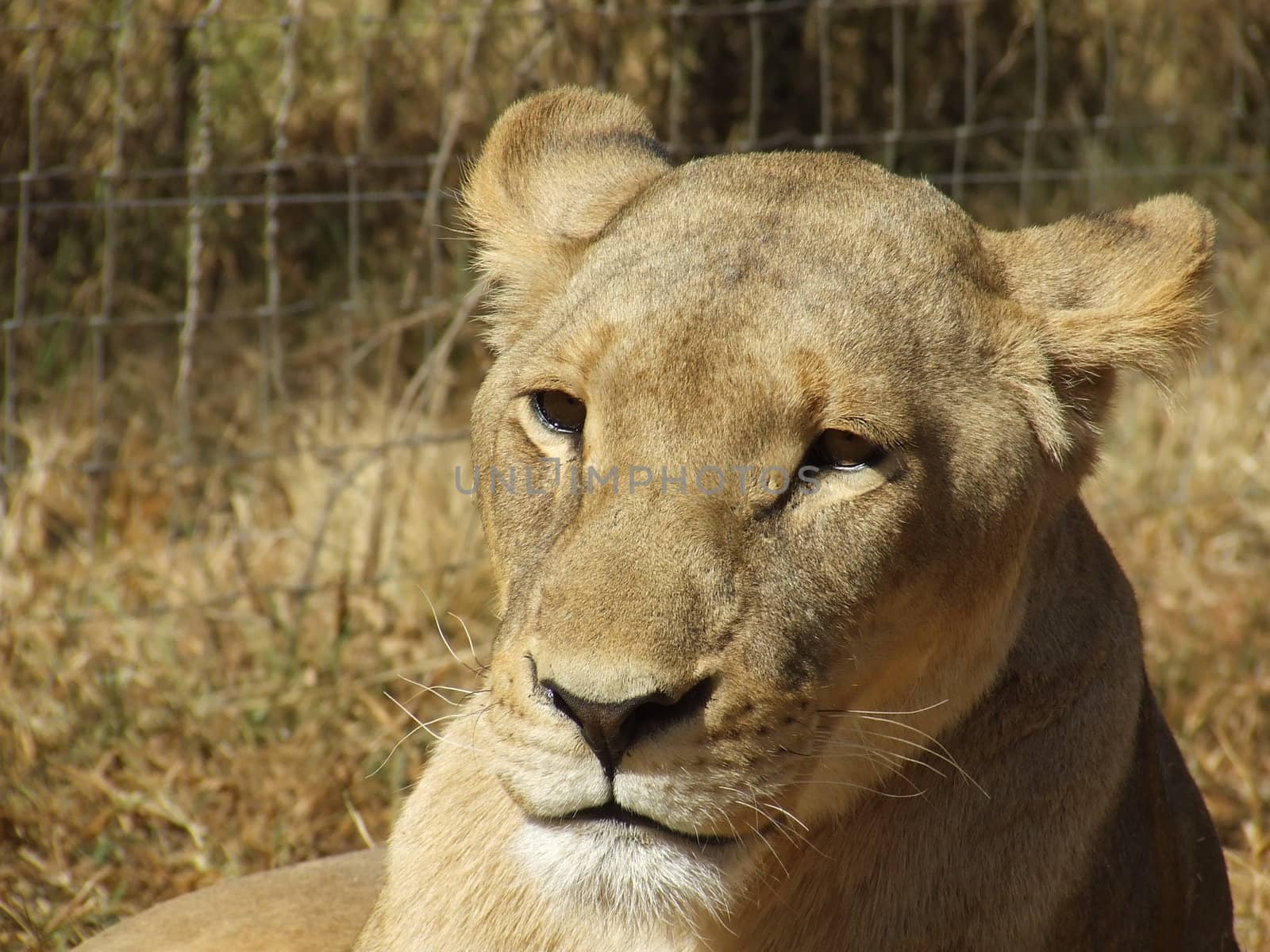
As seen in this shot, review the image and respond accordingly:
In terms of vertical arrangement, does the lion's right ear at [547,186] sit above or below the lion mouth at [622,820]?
above

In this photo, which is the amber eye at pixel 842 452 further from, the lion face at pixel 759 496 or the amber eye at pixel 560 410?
the amber eye at pixel 560 410

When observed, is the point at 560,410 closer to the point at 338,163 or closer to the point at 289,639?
the point at 289,639

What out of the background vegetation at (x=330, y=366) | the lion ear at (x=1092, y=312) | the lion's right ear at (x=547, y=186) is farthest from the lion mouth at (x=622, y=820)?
the background vegetation at (x=330, y=366)

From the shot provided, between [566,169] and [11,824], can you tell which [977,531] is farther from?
[11,824]

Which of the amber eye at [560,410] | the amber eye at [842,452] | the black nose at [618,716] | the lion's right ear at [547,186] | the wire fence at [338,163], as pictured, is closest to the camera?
the black nose at [618,716]

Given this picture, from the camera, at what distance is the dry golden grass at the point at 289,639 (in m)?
3.50

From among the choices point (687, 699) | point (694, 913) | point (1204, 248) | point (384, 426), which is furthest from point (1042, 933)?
point (384, 426)

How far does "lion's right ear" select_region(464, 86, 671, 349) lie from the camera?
8.29 ft

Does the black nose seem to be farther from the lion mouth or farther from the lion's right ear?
the lion's right ear

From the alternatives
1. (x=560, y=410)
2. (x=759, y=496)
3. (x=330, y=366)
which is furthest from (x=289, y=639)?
(x=759, y=496)

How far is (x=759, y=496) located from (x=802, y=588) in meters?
0.12

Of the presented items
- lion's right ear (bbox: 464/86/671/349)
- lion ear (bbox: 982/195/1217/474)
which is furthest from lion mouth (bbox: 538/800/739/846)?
lion's right ear (bbox: 464/86/671/349)

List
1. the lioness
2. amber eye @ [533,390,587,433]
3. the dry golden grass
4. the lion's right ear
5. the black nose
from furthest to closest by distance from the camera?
1. the dry golden grass
2. the lion's right ear
3. amber eye @ [533,390,587,433]
4. the lioness
5. the black nose

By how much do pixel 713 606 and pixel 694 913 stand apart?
16.2 inches
